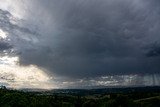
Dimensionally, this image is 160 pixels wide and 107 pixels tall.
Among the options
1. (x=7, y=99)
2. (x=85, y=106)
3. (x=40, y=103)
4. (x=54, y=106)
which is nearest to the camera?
(x=7, y=99)

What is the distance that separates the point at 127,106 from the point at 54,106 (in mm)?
46050

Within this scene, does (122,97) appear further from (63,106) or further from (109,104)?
(63,106)

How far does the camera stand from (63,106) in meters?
186

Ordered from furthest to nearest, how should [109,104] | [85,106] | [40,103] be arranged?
[85,106] < [109,104] < [40,103]

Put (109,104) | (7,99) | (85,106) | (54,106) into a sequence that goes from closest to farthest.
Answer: (7,99)
(109,104)
(54,106)
(85,106)

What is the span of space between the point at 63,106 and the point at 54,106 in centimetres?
727

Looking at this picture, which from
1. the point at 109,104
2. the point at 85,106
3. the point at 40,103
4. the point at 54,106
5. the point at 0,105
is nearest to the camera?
the point at 0,105

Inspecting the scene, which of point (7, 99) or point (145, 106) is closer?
point (7, 99)

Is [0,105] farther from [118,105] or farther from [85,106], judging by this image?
[85,106]

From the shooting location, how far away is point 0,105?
11594cm

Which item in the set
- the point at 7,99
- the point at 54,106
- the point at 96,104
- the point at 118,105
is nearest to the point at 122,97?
the point at 118,105

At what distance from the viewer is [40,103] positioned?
148m

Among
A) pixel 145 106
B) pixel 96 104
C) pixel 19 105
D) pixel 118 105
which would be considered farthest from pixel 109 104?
pixel 19 105

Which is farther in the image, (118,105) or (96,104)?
(96,104)
